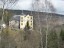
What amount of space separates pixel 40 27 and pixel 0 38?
10.0 m

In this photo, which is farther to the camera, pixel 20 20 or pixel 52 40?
pixel 20 20

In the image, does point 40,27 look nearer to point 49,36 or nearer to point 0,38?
point 49,36

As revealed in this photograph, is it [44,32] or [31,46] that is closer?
[31,46]

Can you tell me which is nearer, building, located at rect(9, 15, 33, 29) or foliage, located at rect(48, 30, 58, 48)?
foliage, located at rect(48, 30, 58, 48)

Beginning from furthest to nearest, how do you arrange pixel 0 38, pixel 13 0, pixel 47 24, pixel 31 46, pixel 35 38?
1. pixel 47 24
2. pixel 35 38
3. pixel 31 46
4. pixel 13 0
5. pixel 0 38

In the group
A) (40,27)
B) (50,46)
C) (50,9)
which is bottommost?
(50,46)

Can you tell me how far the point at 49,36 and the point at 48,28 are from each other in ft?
4.20

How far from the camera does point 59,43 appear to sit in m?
27.5

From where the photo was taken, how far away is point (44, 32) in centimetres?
2759

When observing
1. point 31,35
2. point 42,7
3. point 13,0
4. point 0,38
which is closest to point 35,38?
→ point 31,35

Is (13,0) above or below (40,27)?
above

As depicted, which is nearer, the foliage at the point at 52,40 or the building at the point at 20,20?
the foliage at the point at 52,40

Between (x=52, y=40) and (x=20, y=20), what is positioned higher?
(x=20, y=20)

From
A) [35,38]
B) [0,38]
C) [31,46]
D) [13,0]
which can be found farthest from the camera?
[35,38]
